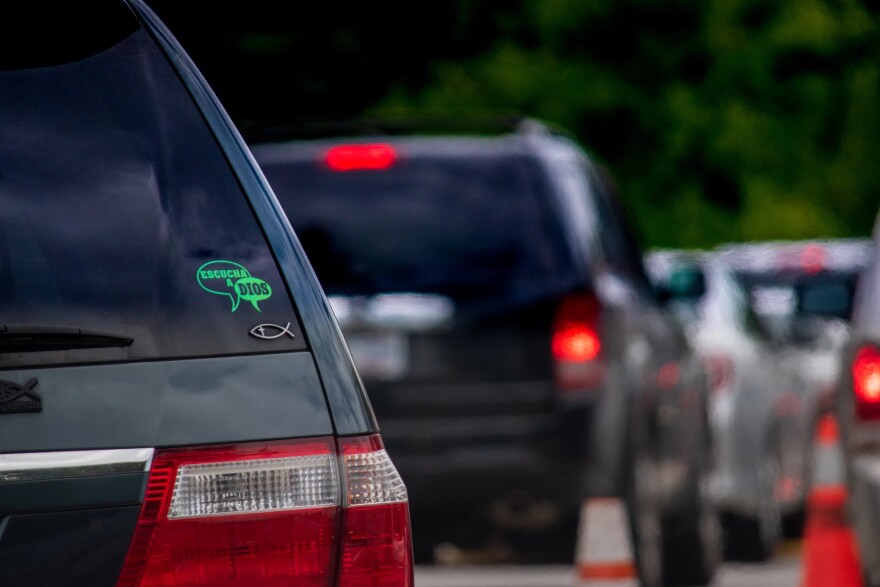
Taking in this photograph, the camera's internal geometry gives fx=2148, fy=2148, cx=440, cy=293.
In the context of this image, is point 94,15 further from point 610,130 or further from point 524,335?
point 610,130

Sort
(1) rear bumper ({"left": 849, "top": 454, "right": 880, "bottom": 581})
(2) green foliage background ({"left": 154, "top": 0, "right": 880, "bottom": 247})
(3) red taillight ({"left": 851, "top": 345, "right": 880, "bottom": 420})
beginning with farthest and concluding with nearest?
(2) green foliage background ({"left": 154, "top": 0, "right": 880, "bottom": 247}) → (3) red taillight ({"left": 851, "top": 345, "right": 880, "bottom": 420}) → (1) rear bumper ({"left": 849, "top": 454, "right": 880, "bottom": 581})

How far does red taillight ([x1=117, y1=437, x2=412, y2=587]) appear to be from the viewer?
271cm

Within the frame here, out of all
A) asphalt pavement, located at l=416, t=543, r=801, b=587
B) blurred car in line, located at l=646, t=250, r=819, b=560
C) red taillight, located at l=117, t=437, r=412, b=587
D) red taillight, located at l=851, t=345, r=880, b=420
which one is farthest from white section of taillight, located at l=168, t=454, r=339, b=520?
blurred car in line, located at l=646, t=250, r=819, b=560

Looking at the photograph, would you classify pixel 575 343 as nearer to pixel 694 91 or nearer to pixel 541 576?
pixel 541 576

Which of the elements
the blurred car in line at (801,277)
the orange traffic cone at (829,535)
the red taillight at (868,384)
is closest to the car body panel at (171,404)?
the red taillight at (868,384)

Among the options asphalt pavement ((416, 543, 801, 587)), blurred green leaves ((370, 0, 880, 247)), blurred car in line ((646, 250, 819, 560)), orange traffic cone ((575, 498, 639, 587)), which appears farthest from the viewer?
blurred green leaves ((370, 0, 880, 247))

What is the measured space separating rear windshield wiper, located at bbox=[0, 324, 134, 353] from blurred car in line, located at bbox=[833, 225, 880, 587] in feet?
12.4

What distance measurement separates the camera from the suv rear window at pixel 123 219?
276cm

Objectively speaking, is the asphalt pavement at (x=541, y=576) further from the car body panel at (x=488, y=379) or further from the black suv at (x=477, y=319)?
the car body panel at (x=488, y=379)

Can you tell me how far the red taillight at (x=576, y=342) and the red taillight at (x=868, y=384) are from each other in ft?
3.81

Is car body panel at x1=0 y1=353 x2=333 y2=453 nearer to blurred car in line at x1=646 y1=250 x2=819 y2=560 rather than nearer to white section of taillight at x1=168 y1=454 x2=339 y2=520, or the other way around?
white section of taillight at x1=168 y1=454 x2=339 y2=520

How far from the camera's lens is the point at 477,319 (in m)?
7.43

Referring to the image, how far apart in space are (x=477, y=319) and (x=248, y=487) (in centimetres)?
468

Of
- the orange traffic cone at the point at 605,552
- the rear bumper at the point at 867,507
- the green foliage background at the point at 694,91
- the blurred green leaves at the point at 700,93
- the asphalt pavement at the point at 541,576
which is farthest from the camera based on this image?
the blurred green leaves at the point at 700,93
